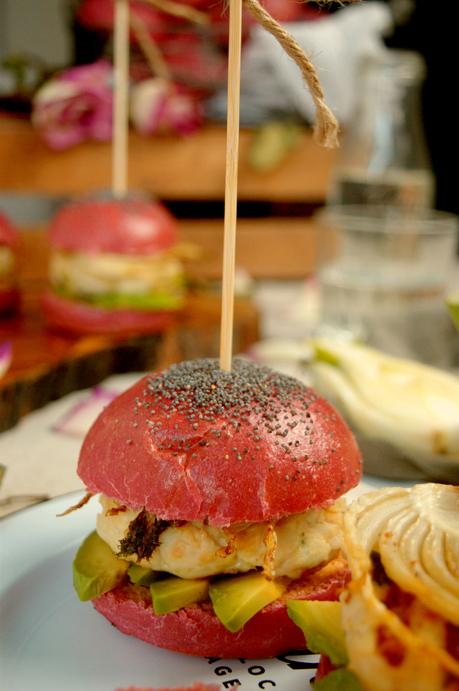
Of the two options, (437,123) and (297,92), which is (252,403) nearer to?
(297,92)

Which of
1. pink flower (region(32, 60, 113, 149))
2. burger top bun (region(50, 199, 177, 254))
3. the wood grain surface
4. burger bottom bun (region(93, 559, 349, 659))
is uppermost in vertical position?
pink flower (region(32, 60, 113, 149))

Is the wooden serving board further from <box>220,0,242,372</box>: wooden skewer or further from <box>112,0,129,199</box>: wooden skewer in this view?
<box>220,0,242,372</box>: wooden skewer

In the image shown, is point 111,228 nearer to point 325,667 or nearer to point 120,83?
point 120,83

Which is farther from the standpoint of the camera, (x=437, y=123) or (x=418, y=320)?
(x=437, y=123)

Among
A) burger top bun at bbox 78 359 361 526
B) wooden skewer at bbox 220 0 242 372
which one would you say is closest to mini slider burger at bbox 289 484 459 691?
burger top bun at bbox 78 359 361 526

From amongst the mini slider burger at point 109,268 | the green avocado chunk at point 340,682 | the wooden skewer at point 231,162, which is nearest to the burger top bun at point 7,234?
the mini slider burger at point 109,268

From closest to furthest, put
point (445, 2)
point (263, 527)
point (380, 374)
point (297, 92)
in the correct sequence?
point (263, 527) → point (380, 374) → point (297, 92) → point (445, 2)

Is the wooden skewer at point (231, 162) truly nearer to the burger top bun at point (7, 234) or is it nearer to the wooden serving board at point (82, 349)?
the wooden serving board at point (82, 349)

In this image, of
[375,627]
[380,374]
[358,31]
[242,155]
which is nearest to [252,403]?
[375,627]
